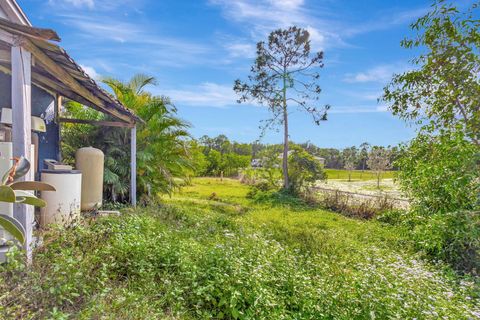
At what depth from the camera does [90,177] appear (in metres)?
6.74

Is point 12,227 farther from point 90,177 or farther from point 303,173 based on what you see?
point 303,173

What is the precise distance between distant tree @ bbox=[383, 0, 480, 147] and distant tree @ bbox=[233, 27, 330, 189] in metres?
11.3

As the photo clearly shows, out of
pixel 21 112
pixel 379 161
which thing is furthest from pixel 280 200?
pixel 379 161

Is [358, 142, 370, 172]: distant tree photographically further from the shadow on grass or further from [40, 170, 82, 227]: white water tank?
[40, 170, 82, 227]: white water tank

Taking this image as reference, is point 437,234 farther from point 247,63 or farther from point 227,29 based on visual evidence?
point 247,63

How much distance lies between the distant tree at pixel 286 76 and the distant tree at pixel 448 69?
11.3m

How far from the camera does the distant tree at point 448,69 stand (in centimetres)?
491

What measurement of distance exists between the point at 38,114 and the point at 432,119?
8043 millimetres

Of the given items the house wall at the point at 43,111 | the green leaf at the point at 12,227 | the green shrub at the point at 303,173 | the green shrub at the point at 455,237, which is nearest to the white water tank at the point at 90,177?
the house wall at the point at 43,111

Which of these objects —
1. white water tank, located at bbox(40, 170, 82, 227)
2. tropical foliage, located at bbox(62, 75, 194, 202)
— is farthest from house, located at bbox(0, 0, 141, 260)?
tropical foliage, located at bbox(62, 75, 194, 202)

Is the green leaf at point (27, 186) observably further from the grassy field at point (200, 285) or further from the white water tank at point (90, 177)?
the white water tank at point (90, 177)

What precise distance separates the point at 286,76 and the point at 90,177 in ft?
43.6

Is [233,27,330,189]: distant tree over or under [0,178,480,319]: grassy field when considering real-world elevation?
over

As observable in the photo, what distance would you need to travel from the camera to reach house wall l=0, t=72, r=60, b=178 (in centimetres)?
561
